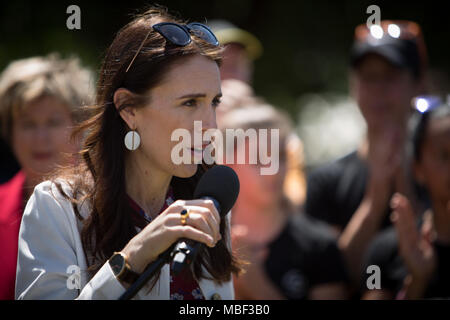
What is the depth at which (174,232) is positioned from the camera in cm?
174

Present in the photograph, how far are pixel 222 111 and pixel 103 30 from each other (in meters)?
4.67

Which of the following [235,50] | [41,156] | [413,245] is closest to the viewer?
[413,245]

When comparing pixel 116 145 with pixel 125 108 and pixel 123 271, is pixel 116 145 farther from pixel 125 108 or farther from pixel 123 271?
pixel 123 271

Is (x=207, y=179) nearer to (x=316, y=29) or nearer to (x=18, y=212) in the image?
(x=18, y=212)

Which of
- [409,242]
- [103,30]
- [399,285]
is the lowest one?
[399,285]

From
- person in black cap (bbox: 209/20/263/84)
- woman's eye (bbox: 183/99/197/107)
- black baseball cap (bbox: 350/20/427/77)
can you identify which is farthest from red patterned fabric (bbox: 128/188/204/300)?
person in black cap (bbox: 209/20/263/84)

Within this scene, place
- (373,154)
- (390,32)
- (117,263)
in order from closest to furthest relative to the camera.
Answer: (117,263), (373,154), (390,32)

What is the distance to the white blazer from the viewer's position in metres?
1.93

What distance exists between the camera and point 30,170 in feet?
11.5

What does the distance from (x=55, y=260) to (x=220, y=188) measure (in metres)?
0.62

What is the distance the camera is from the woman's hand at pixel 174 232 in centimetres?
173

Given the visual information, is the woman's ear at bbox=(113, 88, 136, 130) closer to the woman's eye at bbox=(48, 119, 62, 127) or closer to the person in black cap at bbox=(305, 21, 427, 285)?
the woman's eye at bbox=(48, 119, 62, 127)

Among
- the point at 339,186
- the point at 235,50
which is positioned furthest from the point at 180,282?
the point at 235,50
